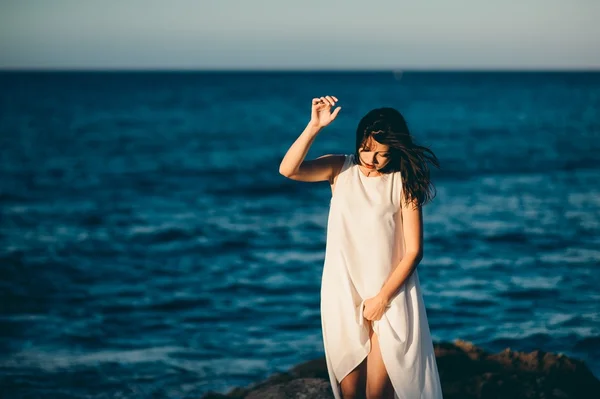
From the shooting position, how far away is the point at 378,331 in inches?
186

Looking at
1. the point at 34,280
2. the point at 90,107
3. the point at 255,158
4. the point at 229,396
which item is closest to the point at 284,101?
the point at 90,107

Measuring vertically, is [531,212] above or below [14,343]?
above

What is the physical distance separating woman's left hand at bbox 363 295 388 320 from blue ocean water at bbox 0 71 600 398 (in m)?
4.69

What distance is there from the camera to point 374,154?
15.2 ft

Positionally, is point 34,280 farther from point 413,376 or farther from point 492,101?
point 492,101

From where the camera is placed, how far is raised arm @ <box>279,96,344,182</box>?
4.55m

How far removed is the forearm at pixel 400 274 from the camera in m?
4.59

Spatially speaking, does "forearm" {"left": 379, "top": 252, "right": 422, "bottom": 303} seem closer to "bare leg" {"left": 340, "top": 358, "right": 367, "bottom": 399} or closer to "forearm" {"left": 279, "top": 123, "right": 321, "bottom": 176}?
"bare leg" {"left": 340, "top": 358, "right": 367, "bottom": 399}

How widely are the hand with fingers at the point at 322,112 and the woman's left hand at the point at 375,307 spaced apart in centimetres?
105

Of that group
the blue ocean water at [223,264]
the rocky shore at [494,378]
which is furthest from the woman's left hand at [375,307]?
the blue ocean water at [223,264]

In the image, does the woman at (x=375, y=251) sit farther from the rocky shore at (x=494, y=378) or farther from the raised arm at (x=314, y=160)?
the rocky shore at (x=494, y=378)

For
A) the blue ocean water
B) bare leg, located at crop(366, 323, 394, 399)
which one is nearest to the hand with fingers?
bare leg, located at crop(366, 323, 394, 399)

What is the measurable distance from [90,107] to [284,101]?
24718mm

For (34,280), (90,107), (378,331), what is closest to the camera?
(378,331)
